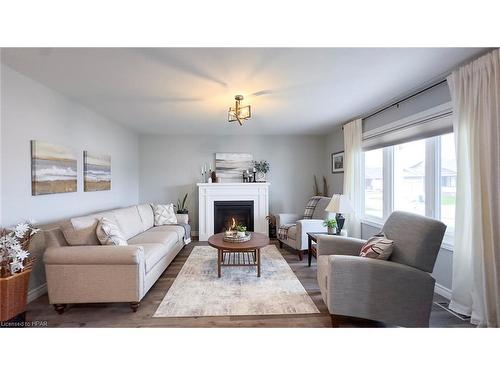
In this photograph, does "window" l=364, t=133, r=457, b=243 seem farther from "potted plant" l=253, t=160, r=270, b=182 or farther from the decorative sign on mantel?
the decorative sign on mantel

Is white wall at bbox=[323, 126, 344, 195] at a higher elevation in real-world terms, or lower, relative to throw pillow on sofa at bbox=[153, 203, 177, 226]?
higher

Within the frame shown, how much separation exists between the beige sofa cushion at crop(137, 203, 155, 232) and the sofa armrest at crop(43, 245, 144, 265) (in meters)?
1.55

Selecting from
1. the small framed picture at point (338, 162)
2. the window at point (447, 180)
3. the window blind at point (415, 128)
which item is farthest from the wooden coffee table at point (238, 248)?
the small framed picture at point (338, 162)

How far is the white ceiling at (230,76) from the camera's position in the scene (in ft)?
5.79

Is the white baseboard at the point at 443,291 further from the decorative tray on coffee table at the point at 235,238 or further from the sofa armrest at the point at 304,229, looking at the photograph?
the decorative tray on coffee table at the point at 235,238

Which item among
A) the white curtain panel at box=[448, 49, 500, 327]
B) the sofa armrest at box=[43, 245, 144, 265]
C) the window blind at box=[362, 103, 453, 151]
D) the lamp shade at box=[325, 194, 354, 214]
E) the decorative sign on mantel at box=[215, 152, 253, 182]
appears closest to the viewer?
the white curtain panel at box=[448, 49, 500, 327]

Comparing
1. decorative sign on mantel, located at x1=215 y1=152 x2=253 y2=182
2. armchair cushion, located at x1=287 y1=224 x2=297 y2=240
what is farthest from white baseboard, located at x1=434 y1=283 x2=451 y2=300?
decorative sign on mantel, located at x1=215 y1=152 x2=253 y2=182

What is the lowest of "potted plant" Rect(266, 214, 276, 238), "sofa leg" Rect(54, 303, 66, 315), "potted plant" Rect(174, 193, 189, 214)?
"sofa leg" Rect(54, 303, 66, 315)

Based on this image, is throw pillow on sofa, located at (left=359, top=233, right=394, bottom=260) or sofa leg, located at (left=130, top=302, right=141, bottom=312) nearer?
throw pillow on sofa, located at (left=359, top=233, right=394, bottom=260)

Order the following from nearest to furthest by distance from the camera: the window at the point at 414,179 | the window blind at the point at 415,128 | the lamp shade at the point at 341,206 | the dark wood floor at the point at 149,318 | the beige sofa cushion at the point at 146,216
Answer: the dark wood floor at the point at 149,318, the window blind at the point at 415,128, the window at the point at 414,179, the lamp shade at the point at 341,206, the beige sofa cushion at the point at 146,216

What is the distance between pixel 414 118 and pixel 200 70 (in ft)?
8.59

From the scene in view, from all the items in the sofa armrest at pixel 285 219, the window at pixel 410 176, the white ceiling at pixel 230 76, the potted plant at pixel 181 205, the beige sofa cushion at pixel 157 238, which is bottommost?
the beige sofa cushion at pixel 157 238

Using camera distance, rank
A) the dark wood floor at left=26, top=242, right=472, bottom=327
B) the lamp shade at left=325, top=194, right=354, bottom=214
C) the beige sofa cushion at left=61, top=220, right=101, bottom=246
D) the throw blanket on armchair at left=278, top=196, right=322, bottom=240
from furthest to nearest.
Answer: the throw blanket on armchair at left=278, top=196, right=322, bottom=240 < the lamp shade at left=325, top=194, right=354, bottom=214 < the beige sofa cushion at left=61, top=220, right=101, bottom=246 < the dark wood floor at left=26, top=242, right=472, bottom=327

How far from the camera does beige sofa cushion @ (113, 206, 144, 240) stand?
2.94 m
